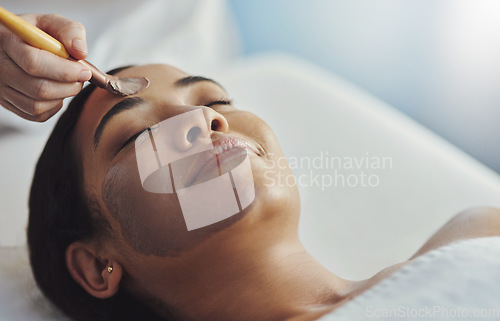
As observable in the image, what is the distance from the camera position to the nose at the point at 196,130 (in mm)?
657

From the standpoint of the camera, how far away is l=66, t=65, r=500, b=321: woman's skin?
2.17ft

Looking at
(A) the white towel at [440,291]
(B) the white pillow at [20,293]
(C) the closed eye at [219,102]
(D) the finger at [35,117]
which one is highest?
(D) the finger at [35,117]

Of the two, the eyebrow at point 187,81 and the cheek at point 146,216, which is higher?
the eyebrow at point 187,81

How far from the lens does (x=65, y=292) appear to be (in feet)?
2.55

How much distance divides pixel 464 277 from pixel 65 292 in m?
0.55

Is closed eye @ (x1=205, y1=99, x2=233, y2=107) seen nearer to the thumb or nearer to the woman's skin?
the woman's skin

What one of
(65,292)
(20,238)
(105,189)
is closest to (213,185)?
(105,189)

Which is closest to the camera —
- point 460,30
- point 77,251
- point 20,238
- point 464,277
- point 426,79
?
point 464,277

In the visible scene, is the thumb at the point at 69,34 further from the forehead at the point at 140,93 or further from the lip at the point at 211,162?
the lip at the point at 211,162

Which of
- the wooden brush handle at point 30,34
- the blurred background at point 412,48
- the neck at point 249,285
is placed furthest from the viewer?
the blurred background at point 412,48

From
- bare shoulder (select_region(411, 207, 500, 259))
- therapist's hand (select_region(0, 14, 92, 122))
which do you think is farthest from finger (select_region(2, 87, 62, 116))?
bare shoulder (select_region(411, 207, 500, 259))

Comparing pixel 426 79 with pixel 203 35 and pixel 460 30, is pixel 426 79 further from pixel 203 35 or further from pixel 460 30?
pixel 203 35

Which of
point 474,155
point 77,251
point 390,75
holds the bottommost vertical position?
point 474,155

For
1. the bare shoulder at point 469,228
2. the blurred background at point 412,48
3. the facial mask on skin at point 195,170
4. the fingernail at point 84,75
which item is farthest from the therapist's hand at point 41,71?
the blurred background at point 412,48
